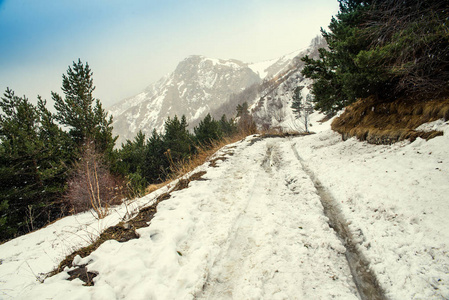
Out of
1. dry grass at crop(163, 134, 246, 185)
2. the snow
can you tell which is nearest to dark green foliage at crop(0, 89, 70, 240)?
dry grass at crop(163, 134, 246, 185)

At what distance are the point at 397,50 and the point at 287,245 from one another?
5.32 meters

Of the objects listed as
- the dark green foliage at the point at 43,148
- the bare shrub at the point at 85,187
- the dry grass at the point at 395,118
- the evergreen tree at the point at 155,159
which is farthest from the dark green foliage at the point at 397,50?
the evergreen tree at the point at 155,159

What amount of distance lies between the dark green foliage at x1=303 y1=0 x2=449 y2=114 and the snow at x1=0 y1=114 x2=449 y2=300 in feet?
5.08

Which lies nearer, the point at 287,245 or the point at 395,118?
the point at 287,245

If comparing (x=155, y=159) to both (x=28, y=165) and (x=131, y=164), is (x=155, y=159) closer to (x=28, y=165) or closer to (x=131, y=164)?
(x=131, y=164)

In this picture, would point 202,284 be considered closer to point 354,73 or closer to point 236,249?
point 236,249

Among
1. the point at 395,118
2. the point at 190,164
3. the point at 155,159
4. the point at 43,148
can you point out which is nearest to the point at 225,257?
the point at 190,164

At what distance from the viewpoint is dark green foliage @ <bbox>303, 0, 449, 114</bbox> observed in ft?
12.6

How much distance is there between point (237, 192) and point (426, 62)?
544 cm

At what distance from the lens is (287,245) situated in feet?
8.50

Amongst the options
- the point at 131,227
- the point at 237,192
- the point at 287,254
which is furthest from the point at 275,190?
the point at 131,227

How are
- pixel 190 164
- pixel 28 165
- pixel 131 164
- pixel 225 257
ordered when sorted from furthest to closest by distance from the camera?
pixel 131 164 < pixel 28 165 < pixel 190 164 < pixel 225 257

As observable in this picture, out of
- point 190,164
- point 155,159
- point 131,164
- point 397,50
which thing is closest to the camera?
point 397,50

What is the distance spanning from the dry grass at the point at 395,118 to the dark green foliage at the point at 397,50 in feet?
1.32
